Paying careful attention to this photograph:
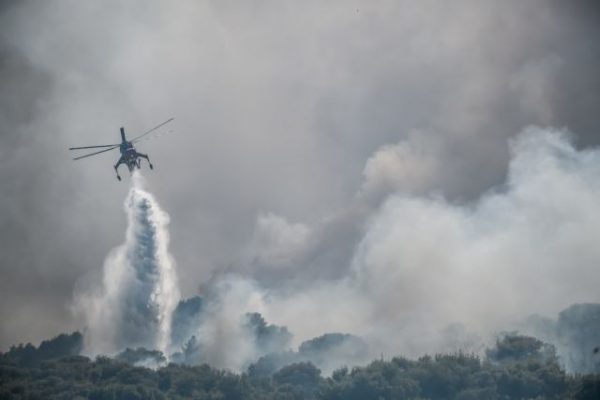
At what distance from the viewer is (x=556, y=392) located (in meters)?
200

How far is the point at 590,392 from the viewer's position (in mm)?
183750

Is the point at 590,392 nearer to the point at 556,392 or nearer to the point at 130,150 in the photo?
the point at 556,392

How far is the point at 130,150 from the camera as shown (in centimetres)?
19200

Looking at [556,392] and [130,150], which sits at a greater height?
[130,150]

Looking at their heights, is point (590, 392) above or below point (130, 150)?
below

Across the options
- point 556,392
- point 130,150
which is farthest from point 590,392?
point 130,150

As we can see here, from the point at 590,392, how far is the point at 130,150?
73.4 meters

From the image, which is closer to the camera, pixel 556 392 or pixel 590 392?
pixel 590 392

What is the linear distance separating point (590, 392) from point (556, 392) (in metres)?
16.4

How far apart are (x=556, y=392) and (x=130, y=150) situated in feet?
240
